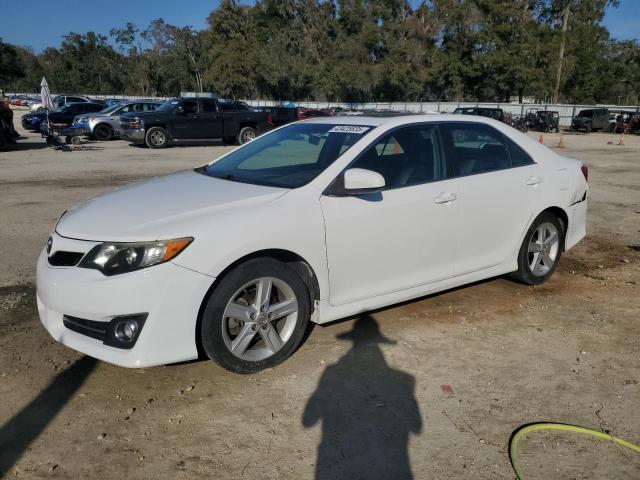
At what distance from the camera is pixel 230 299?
317 cm

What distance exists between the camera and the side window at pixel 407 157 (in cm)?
389

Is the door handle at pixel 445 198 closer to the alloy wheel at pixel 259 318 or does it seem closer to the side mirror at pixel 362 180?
the side mirror at pixel 362 180

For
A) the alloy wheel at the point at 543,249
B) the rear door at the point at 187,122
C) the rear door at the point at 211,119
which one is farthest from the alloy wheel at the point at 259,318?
the rear door at the point at 211,119

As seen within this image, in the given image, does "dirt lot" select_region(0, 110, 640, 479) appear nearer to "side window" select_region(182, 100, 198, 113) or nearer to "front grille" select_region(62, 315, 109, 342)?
"front grille" select_region(62, 315, 109, 342)

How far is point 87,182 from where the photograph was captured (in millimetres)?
11297

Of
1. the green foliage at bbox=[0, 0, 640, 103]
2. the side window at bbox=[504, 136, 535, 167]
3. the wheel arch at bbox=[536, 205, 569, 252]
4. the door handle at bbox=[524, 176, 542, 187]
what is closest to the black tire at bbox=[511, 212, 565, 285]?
the wheel arch at bbox=[536, 205, 569, 252]

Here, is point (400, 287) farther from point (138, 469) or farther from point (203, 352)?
point (138, 469)

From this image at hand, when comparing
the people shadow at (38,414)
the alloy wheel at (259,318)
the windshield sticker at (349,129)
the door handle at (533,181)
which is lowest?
the people shadow at (38,414)

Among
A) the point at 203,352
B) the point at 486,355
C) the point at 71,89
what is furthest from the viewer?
the point at 71,89

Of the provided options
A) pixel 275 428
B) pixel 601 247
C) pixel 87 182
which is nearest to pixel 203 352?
pixel 275 428

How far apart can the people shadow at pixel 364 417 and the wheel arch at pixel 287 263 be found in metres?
0.49

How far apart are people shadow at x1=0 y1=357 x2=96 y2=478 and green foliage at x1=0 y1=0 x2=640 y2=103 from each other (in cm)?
5483

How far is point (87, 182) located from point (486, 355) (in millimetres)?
9908

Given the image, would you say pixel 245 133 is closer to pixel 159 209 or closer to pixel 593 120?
pixel 159 209
